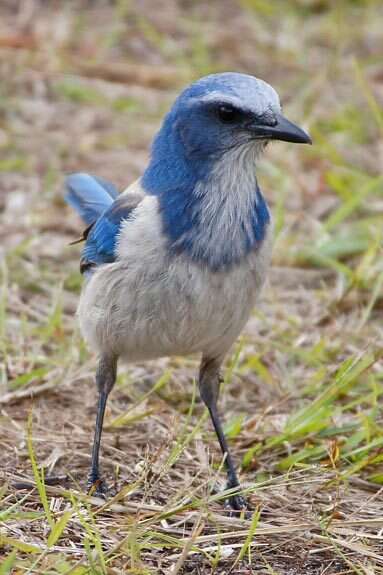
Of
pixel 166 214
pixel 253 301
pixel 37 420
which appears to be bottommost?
pixel 37 420

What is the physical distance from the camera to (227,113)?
4.36 meters

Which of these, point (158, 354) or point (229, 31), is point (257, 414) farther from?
point (229, 31)

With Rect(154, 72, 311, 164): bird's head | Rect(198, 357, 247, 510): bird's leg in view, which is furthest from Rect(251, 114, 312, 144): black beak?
Rect(198, 357, 247, 510): bird's leg

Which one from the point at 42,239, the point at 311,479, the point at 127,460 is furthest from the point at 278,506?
the point at 42,239

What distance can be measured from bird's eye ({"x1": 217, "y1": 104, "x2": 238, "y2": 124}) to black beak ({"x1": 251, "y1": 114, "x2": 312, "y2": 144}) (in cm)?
8

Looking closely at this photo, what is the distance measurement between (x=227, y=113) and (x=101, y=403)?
1341 millimetres

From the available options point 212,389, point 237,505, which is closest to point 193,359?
point 212,389

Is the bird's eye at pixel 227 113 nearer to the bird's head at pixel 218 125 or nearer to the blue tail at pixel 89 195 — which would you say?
the bird's head at pixel 218 125

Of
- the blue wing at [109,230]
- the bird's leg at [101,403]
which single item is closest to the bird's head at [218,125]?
the blue wing at [109,230]

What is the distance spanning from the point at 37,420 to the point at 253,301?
4.10 feet

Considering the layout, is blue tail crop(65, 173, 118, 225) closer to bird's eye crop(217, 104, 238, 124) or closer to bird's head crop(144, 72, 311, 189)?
bird's head crop(144, 72, 311, 189)

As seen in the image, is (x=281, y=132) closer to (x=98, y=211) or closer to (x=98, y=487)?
(x=98, y=211)

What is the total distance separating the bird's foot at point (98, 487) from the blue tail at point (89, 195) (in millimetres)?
1285

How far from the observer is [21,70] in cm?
862
